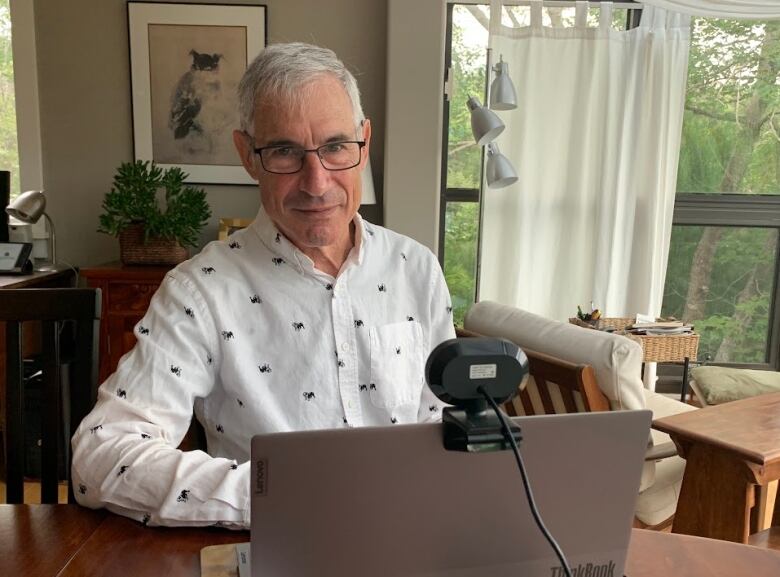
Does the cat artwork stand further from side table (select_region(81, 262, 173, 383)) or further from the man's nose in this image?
the man's nose

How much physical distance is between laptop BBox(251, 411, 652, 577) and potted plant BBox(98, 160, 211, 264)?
246cm

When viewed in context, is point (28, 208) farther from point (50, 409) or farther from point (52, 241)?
point (50, 409)

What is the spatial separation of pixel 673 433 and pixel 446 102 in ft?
7.78

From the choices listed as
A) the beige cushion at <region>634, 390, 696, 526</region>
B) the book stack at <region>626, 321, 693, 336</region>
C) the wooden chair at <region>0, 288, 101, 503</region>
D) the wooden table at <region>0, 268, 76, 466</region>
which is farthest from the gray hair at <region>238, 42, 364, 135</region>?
the book stack at <region>626, 321, 693, 336</region>

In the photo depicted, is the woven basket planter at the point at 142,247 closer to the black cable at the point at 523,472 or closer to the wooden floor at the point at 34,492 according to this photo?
the wooden floor at the point at 34,492

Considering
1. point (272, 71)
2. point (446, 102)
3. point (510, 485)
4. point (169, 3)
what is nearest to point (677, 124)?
point (446, 102)

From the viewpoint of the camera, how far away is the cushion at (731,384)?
2721mm

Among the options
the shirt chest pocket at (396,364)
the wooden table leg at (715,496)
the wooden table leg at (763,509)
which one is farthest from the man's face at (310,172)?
the wooden table leg at (763,509)

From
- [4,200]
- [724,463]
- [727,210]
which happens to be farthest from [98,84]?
[727,210]

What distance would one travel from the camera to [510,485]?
20.2 inches

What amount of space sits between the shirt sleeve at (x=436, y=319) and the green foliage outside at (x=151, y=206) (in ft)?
6.10

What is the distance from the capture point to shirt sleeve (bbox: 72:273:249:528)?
76 centimetres

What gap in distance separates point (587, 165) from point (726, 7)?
1.02 meters

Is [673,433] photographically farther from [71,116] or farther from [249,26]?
[71,116]
